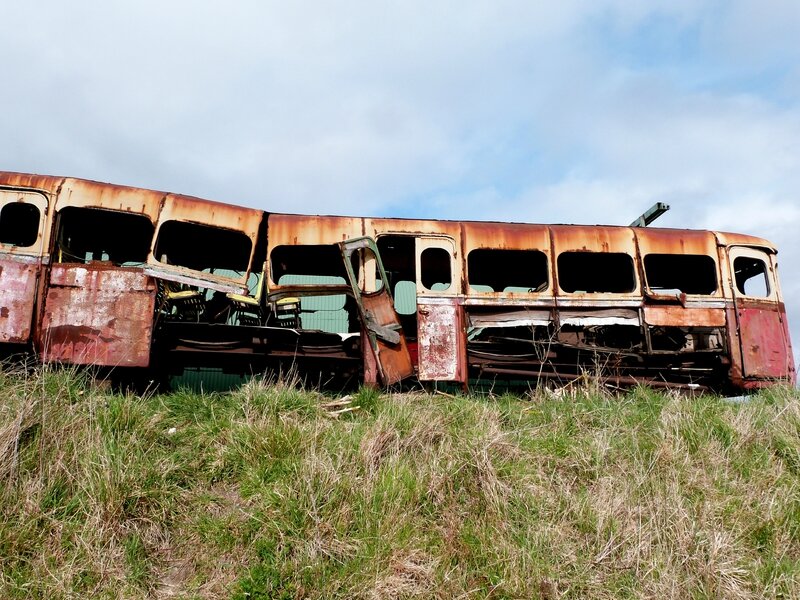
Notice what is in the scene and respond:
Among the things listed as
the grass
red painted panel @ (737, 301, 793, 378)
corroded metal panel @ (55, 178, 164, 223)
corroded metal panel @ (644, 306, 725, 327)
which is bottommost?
the grass

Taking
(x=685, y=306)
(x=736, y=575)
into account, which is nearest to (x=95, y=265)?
(x=736, y=575)

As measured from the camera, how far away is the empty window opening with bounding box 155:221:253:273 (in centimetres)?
758

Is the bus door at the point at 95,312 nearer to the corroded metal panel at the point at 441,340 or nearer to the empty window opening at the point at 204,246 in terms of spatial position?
the empty window opening at the point at 204,246

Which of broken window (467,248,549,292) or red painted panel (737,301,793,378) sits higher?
broken window (467,248,549,292)

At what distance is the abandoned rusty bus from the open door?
0.07ft

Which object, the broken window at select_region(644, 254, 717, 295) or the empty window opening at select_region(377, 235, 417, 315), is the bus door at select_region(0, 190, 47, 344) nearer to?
the empty window opening at select_region(377, 235, 417, 315)

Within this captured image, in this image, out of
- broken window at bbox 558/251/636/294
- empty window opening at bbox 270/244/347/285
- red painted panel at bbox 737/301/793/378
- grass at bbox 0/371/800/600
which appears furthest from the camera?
broken window at bbox 558/251/636/294

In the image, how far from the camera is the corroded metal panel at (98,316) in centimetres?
652

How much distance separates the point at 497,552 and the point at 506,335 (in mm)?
4546

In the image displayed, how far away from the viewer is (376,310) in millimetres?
7488

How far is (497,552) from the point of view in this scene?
415 cm

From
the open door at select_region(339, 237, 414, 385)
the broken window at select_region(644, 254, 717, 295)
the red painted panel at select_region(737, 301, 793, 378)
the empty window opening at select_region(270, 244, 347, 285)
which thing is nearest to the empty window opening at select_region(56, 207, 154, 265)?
the empty window opening at select_region(270, 244, 347, 285)

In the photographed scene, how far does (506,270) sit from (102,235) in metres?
5.71

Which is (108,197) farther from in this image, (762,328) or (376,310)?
(762,328)
